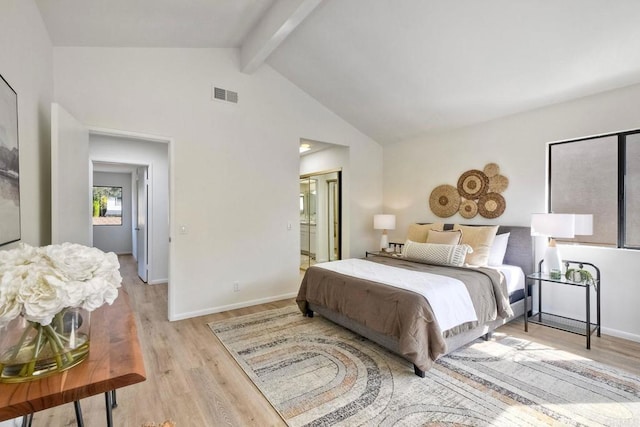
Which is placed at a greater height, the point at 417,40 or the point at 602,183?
the point at 417,40

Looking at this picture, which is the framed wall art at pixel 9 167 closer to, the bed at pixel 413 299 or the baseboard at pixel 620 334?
the bed at pixel 413 299

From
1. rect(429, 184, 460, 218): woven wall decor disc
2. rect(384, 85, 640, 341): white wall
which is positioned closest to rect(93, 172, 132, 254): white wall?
rect(384, 85, 640, 341): white wall

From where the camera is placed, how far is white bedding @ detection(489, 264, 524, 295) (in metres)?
3.28

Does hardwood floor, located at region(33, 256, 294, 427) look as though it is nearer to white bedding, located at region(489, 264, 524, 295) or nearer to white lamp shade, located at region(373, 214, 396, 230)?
white bedding, located at region(489, 264, 524, 295)

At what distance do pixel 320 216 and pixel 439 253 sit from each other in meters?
3.41

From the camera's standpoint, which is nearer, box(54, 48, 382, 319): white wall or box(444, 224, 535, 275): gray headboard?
box(54, 48, 382, 319): white wall

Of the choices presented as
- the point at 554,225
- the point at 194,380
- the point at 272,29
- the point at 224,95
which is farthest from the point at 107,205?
the point at 554,225

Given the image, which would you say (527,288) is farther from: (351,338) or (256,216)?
(256,216)

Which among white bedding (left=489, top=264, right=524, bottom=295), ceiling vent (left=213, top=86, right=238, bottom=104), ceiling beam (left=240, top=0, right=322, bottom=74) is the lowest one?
white bedding (left=489, top=264, right=524, bottom=295)

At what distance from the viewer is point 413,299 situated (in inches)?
94.5

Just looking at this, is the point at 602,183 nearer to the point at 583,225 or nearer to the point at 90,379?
the point at 583,225

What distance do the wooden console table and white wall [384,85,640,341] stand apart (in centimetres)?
408

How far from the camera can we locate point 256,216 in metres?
4.15

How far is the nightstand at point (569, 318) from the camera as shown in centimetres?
290
